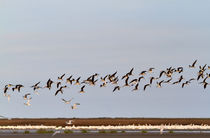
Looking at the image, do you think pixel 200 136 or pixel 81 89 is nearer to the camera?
pixel 200 136

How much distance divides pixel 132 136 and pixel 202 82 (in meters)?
13.7

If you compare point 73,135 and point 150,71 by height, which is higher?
point 150,71

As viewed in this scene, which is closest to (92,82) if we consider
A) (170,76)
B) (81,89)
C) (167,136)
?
(81,89)

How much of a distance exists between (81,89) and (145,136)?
1457cm

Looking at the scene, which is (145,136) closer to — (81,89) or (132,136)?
(132,136)

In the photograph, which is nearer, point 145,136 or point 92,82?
point 145,136

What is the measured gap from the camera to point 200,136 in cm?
6397

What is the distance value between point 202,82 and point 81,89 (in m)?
13.4

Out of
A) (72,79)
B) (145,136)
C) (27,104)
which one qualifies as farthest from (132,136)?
(72,79)

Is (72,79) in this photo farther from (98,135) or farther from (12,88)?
(98,135)

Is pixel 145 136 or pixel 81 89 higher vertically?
pixel 81 89

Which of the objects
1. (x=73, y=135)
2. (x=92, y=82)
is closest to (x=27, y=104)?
(x=73, y=135)

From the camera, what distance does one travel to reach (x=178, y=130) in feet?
252

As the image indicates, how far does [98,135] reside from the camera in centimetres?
6600
